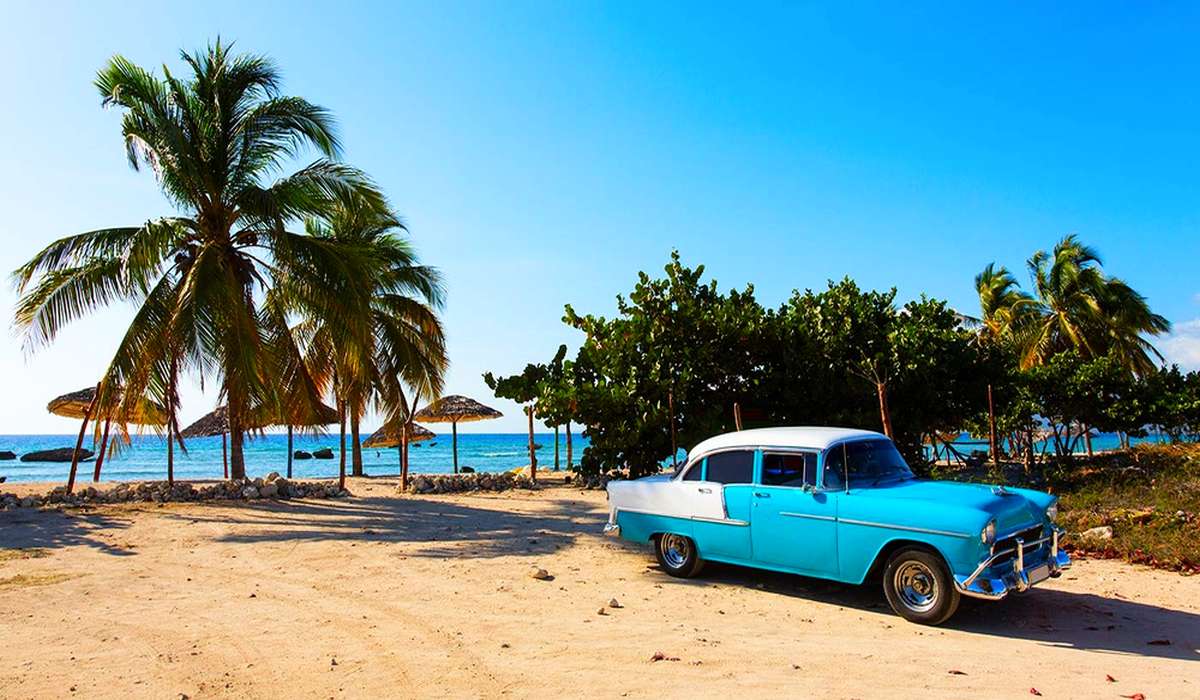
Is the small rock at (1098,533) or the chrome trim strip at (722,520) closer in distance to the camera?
the chrome trim strip at (722,520)

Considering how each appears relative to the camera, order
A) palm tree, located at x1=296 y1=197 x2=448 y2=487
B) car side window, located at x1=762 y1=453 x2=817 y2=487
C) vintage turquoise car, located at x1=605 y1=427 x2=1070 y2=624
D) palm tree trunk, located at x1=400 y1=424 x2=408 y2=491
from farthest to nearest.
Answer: palm tree trunk, located at x1=400 y1=424 x2=408 y2=491, palm tree, located at x1=296 y1=197 x2=448 y2=487, car side window, located at x1=762 y1=453 x2=817 y2=487, vintage turquoise car, located at x1=605 y1=427 x2=1070 y2=624

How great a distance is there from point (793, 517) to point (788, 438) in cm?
84

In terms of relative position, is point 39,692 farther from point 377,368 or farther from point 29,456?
point 29,456

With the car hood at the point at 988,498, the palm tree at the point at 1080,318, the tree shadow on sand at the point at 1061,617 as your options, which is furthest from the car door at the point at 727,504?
the palm tree at the point at 1080,318

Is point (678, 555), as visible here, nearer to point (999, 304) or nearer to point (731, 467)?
point (731, 467)

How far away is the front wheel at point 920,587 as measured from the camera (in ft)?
22.0

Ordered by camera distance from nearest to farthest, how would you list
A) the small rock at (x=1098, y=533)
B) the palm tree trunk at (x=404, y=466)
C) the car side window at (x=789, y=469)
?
the car side window at (x=789, y=469)
the small rock at (x=1098, y=533)
the palm tree trunk at (x=404, y=466)

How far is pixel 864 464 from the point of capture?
7.71 meters

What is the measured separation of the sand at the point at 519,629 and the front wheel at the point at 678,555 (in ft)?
0.51

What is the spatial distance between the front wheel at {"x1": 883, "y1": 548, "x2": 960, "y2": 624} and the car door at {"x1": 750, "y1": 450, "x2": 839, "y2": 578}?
54cm

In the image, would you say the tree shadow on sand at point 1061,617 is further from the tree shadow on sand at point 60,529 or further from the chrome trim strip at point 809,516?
the tree shadow on sand at point 60,529

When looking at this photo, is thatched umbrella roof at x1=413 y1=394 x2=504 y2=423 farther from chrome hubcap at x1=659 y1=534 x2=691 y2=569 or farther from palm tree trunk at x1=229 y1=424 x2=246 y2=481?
chrome hubcap at x1=659 y1=534 x2=691 y2=569

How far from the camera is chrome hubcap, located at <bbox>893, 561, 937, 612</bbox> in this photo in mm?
6871

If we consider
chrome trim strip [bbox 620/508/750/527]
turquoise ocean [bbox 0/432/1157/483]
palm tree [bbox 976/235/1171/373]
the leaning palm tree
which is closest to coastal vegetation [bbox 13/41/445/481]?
the leaning palm tree
